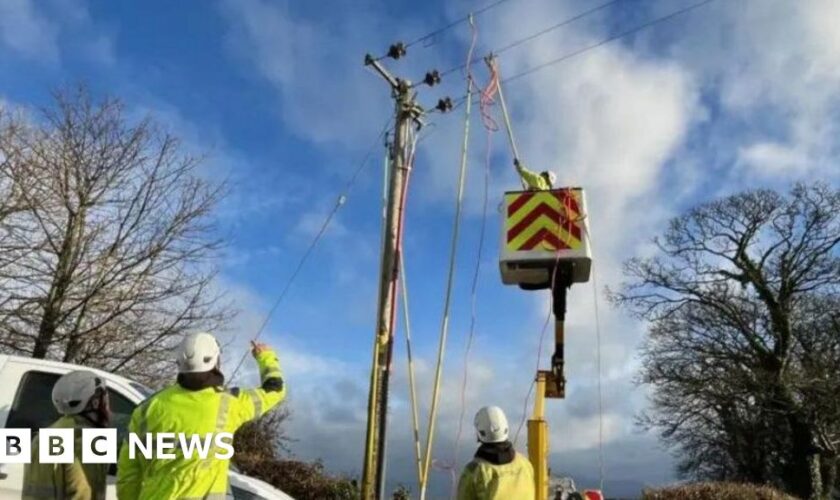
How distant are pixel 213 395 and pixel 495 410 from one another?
1704 mm

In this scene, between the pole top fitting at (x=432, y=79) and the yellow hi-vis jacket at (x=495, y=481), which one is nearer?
the yellow hi-vis jacket at (x=495, y=481)

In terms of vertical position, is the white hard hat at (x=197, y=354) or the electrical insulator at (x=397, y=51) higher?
the electrical insulator at (x=397, y=51)

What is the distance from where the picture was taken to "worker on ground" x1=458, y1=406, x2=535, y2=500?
4520 mm

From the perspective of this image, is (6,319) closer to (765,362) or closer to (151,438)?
(151,438)

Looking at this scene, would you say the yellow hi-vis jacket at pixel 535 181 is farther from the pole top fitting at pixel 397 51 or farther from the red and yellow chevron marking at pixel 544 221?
the pole top fitting at pixel 397 51

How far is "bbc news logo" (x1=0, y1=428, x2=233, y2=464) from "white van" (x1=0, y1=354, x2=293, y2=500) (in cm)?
15

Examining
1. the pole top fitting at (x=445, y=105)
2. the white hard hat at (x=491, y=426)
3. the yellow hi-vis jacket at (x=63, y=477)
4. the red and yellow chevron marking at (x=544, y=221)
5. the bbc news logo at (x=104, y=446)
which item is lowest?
the yellow hi-vis jacket at (x=63, y=477)

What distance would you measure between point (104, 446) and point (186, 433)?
3.39 feet

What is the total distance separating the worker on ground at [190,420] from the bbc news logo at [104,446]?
2cm

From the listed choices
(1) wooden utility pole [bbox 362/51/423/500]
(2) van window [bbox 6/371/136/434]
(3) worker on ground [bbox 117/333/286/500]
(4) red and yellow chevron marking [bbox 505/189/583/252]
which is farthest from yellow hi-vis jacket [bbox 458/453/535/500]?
(1) wooden utility pole [bbox 362/51/423/500]

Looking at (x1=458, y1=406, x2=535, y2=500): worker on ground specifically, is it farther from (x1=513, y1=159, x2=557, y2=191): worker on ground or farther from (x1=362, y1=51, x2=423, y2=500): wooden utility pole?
(x1=362, y1=51, x2=423, y2=500): wooden utility pole

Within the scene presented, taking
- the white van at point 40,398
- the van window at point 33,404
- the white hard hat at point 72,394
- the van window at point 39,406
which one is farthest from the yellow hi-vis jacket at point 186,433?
the van window at point 33,404

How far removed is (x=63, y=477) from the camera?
4.38 metres

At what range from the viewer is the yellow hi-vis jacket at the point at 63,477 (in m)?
4.37
